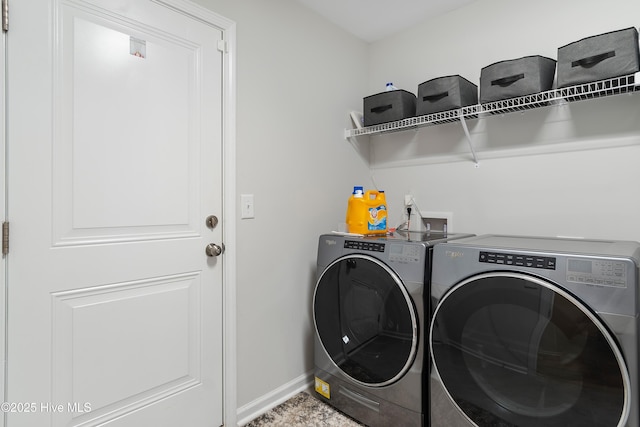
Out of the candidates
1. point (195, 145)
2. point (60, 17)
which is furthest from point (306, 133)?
point (60, 17)

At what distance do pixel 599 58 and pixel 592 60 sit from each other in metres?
0.02

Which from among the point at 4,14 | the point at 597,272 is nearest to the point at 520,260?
the point at 597,272

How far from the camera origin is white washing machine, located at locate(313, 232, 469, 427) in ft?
4.76

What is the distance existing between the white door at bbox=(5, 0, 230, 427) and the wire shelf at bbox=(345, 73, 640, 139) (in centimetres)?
113

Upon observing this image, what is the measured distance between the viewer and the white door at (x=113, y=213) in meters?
1.14

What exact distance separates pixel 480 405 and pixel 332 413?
0.83 m

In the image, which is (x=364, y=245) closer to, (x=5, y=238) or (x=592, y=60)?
(x=592, y=60)

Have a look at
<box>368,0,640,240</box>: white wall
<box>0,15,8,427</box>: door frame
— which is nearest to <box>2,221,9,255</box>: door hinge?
<box>0,15,8,427</box>: door frame

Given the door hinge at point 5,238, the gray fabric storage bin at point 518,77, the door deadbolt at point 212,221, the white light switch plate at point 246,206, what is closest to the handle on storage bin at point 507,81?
the gray fabric storage bin at point 518,77

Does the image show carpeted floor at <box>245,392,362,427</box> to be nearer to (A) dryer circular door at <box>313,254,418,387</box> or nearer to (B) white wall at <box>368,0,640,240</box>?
(A) dryer circular door at <box>313,254,418,387</box>

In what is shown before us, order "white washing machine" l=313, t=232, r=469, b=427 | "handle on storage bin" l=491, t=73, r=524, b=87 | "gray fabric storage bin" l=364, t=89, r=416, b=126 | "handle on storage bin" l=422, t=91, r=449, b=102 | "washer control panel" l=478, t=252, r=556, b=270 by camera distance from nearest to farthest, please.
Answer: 1. "washer control panel" l=478, t=252, r=556, b=270
2. "white washing machine" l=313, t=232, r=469, b=427
3. "handle on storage bin" l=491, t=73, r=524, b=87
4. "handle on storage bin" l=422, t=91, r=449, b=102
5. "gray fabric storage bin" l=364, t=89, r=416, b=126

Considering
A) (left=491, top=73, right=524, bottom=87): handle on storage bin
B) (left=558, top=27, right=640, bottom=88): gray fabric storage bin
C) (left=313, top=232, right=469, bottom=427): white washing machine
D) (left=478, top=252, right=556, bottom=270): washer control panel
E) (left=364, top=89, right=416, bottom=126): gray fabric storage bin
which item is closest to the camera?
(left=478, top=252, right=556, bottom=270): washer control panel

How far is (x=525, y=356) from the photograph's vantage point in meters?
1.16

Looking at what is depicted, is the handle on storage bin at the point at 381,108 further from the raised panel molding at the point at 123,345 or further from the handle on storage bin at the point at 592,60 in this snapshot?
the raised panel molding at the point at 123,345
